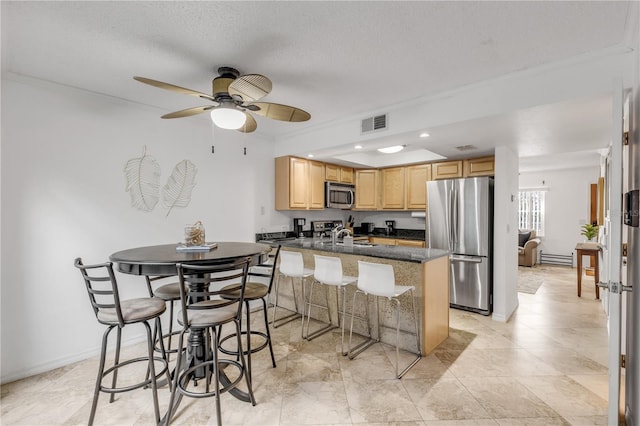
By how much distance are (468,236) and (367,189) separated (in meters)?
2.09

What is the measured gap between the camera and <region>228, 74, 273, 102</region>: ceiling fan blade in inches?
71.0

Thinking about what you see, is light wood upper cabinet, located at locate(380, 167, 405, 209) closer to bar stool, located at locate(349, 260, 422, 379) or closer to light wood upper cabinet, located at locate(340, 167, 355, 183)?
light wood upper cabinet, located at locate(340, 167, 355, 183)

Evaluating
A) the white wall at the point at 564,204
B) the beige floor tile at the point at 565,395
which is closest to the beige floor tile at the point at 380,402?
the beige floor tile at the point at 565,395

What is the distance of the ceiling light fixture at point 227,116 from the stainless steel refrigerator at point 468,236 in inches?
122

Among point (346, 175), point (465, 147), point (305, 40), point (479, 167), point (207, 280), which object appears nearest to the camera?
point (207, 280)

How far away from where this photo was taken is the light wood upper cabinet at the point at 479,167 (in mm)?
4358

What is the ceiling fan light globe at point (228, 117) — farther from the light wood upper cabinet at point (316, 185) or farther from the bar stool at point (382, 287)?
the light wood upper cabinet at point (316, 185)

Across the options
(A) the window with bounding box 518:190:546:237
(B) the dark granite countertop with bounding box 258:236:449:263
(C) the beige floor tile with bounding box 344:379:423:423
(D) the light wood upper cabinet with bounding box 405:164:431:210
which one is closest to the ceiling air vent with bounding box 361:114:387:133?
(B) the dark granite countertop with bounding box 258:236:449:263

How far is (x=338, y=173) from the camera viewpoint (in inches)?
209

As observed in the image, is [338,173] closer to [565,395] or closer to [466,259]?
[466,259]

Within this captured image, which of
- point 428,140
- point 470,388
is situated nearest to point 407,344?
point 470,388

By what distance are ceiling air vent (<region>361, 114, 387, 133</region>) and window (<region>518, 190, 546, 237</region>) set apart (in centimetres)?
654

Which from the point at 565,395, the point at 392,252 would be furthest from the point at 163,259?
the point at 565,395

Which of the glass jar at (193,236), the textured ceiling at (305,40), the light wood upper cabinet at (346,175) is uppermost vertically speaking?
the textured ceiling at (305,40)
